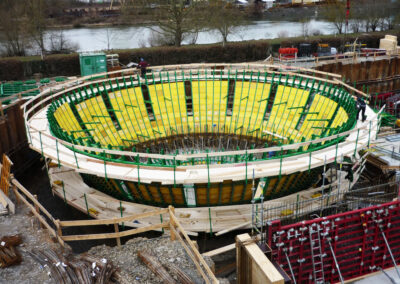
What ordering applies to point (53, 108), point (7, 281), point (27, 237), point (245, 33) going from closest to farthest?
point (7, 281) < point (27, 237) < point (53, 108) < point (245, 33)

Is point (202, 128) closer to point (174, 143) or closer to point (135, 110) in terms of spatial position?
point (174, 143)

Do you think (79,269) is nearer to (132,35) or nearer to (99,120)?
(99,120)

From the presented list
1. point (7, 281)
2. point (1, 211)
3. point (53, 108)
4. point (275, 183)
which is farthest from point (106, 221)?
point (53, 108)

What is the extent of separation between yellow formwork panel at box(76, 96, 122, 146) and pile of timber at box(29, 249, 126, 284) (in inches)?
375

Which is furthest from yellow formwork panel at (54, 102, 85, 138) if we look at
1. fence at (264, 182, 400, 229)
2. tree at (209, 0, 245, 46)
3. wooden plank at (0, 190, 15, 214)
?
tree at (209, 0, 245, 46)

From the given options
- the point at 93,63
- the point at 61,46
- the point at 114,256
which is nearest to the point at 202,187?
the point at 114,256

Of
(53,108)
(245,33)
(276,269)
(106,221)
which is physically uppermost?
(245,33)

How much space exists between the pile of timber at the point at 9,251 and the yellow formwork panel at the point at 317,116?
13.1m

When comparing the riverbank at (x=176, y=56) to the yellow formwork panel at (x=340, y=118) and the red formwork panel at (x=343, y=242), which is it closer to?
the yellow formwork panel at (x=340, y=118)

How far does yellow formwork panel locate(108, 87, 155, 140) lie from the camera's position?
20672mm

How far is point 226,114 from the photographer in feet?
72.4

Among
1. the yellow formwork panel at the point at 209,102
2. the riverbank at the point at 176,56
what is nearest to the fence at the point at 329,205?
the yellow formwork panel at the point at 209,102

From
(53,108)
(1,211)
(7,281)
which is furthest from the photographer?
(53,108)

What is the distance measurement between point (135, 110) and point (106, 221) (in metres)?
11.6
